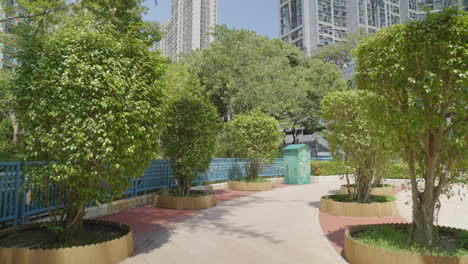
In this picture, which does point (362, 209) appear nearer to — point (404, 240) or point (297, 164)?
point (404, 240)

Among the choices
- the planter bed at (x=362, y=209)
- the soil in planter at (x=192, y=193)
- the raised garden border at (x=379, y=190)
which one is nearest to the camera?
the planter bed at (x=362, y=209)

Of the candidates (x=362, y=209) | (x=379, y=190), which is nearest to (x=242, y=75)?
(x=379, y=190)

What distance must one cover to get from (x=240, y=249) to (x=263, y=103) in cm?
2148

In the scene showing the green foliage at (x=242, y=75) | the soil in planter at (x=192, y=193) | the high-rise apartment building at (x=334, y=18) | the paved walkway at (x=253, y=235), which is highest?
the high-rise apartment building at (x=334, y=18)

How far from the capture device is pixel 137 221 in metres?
8.21

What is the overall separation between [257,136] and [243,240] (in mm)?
10341

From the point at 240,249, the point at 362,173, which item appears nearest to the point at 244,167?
the point at 362,173

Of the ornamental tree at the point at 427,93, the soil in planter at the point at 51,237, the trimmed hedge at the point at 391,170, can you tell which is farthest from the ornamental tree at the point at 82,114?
the trimmed hedge at the point at 391,170

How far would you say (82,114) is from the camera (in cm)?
494

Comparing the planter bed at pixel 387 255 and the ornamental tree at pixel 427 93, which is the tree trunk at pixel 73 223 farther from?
the ornamental tree at pixel 427 93

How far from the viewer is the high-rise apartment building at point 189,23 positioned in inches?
5581

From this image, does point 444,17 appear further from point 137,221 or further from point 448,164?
point 137,221

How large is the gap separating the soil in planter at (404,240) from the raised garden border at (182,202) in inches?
230

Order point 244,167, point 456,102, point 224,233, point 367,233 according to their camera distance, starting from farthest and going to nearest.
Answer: point 244,167
point 224,233
point 367,233
point 456,102
